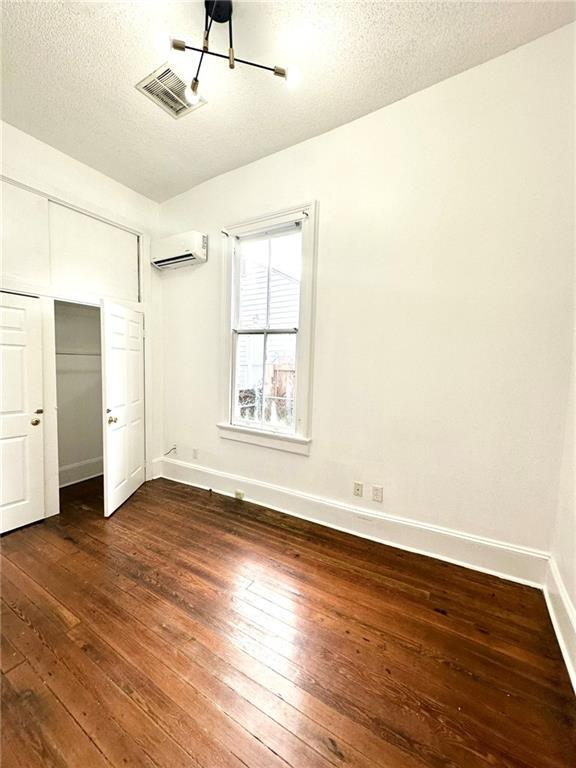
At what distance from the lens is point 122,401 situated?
291cm

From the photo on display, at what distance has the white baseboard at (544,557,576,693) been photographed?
1.37 m

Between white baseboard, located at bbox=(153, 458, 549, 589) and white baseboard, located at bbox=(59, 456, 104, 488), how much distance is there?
62.9 inches

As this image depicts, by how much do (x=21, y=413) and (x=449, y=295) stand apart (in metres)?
3.47

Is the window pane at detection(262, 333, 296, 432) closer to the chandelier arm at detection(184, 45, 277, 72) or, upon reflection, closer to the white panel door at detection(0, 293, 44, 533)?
the chandelier arm at detection(184, 45, 277, 72)

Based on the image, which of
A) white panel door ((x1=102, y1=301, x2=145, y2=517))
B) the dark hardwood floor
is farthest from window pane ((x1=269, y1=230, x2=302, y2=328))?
the dark hardwood floor

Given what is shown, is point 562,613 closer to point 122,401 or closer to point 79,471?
point 122,401

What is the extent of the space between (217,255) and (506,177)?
94.8 inches

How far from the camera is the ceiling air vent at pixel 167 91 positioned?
195 cm

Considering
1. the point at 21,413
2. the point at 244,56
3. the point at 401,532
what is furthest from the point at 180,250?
the point at 401,532

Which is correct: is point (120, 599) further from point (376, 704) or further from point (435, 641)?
point (435, 641)

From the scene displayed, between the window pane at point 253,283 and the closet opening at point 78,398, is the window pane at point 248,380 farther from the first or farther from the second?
the closet opening at point 78,398

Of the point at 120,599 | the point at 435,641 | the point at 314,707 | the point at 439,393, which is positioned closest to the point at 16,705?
the point at 120,599

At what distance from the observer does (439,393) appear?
2.11m

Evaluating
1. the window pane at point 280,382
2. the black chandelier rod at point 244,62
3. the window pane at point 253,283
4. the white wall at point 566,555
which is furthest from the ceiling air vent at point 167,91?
the white wall at point 566,555
